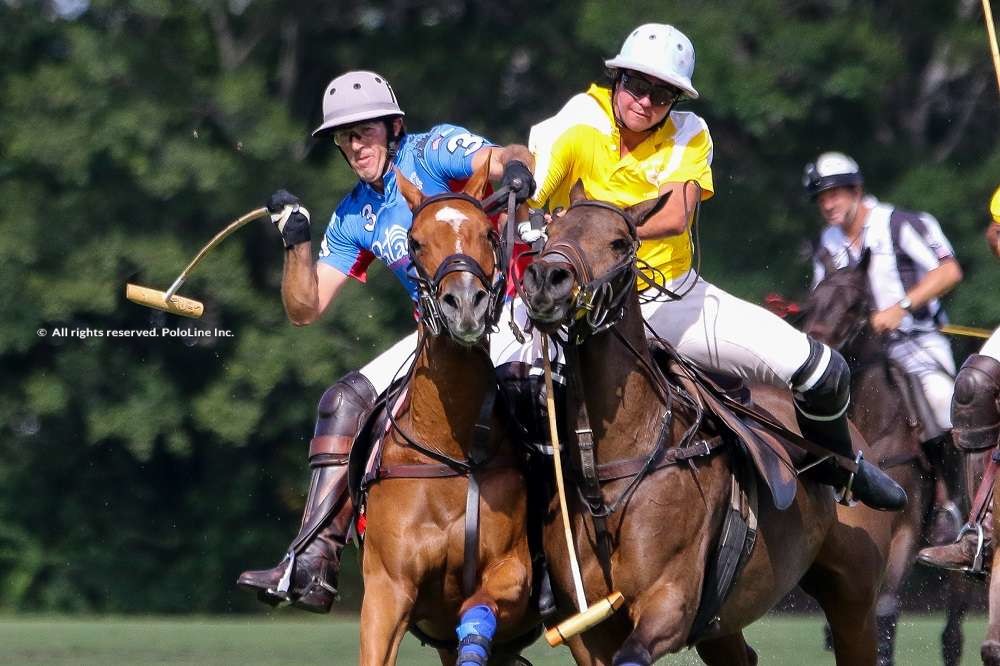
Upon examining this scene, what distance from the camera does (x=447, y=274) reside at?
5609mm

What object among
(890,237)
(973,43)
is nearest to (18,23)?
(973,43)

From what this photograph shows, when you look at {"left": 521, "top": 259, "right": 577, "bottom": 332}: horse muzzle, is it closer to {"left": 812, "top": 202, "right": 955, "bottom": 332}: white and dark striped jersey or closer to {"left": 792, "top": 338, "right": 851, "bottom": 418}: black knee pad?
{"left": 792, "top": 338, "right": 851, "bottom": 418}: black knee pad

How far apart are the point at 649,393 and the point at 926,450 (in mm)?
3876

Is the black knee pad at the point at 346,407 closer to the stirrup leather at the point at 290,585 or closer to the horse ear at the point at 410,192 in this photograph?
the stirrup leather at the point at 290,585

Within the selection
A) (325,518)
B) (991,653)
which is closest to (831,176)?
(991,653)

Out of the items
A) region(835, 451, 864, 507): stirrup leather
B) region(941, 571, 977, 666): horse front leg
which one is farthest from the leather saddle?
region(941, 571, 977, 666): horse front leg

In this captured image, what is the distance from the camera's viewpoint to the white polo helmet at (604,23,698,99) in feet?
20.5

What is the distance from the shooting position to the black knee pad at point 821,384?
648cm

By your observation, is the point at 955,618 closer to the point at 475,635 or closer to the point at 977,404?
the point at 977,404

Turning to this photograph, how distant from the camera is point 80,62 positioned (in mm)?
17031

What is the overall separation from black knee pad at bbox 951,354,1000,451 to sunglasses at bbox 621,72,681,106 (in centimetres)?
200

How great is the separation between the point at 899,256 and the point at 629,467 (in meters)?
4.41

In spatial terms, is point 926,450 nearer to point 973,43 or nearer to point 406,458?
point 406,458

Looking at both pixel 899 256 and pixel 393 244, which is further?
pixel 899 256
